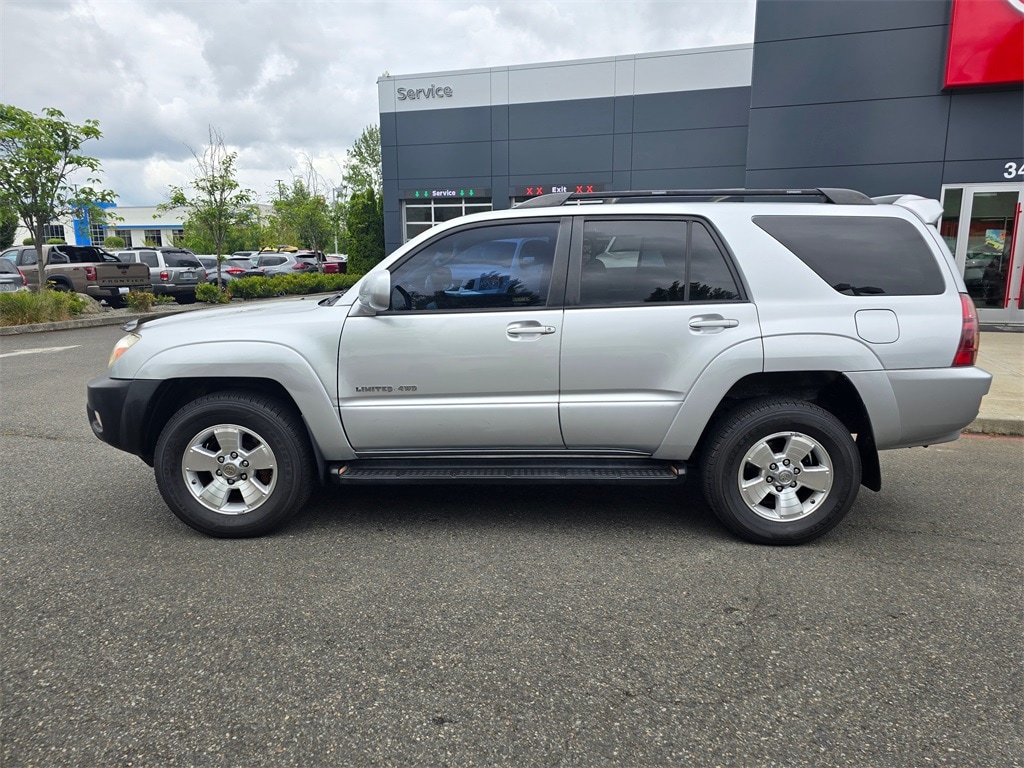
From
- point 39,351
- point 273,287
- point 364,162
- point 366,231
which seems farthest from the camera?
point 364,162

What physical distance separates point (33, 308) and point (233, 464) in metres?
13.8

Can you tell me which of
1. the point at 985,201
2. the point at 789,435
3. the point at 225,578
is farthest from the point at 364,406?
the point at 985,201

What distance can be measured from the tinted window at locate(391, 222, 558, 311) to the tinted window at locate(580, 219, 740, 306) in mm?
257

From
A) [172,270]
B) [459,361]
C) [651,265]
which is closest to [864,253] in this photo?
[651,265]

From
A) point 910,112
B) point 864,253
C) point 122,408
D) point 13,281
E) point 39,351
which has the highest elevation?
point 910,112

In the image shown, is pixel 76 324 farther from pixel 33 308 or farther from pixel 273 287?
pixel 273 287

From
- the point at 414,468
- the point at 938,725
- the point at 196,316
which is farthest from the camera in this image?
the point at 196,316

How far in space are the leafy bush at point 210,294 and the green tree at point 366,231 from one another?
7.85 metres

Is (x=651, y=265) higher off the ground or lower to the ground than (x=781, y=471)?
higher

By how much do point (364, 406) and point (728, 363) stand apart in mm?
2004

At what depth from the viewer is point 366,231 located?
2773 cm

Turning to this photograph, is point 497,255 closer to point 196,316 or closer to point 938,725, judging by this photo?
point 196,316

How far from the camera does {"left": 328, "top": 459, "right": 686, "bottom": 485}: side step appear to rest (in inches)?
148

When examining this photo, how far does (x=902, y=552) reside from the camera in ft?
12.2
